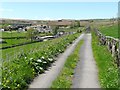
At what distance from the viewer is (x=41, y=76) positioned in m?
21.8

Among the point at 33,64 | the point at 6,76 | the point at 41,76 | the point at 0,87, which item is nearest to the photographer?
the point at 0,87

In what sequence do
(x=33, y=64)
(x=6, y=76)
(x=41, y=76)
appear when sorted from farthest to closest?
(x=33, y=64) → (x=41, y=76) → (x=6, y=76)

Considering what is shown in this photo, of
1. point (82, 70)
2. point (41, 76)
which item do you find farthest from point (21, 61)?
point (82, 70)

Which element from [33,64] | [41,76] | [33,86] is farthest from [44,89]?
[33,64]

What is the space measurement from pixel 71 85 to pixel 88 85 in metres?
0.93

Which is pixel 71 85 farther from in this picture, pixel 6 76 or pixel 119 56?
pixel 119 56

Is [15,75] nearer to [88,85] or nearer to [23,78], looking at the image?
[23,78]

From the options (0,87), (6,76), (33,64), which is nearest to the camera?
(0,87)

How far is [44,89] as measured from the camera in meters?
17.6

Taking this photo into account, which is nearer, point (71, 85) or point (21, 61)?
point (71, 85)

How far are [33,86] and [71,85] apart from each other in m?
2.07

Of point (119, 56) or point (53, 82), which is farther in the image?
point (119, 56)

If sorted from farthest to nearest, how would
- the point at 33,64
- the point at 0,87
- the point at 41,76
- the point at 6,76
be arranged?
the point at 33,64 < the point at 41,76 < the point at 6,76 < the point at 0,87

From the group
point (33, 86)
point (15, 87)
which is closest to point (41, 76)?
point (33, 86)
